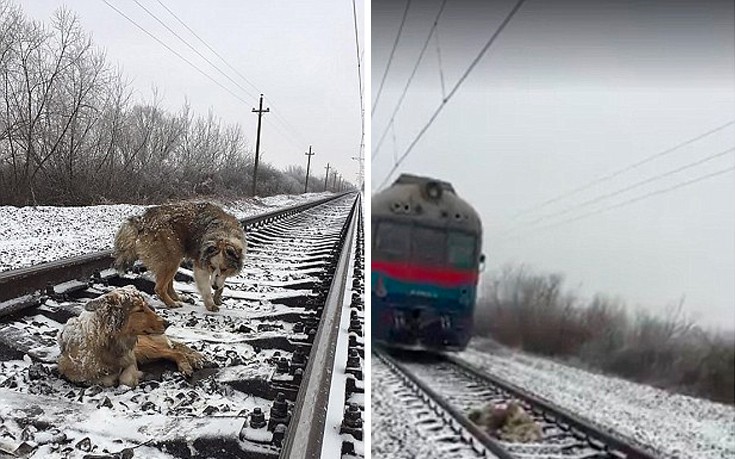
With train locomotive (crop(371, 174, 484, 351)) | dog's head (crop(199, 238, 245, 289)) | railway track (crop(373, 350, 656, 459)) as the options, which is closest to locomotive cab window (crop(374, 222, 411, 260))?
train locomotive (crop(371, 174, 484, 351))

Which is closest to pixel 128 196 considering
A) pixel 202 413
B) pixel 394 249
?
pixel 202 413

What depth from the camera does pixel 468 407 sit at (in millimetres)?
664

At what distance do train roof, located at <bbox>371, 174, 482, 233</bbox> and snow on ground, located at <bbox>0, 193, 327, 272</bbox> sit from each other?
0.53 meters

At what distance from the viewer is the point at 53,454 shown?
735 mm

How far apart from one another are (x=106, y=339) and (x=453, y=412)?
54 cm

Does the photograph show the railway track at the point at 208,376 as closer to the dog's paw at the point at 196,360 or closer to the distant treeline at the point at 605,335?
the dog's paw at the point at 196,360

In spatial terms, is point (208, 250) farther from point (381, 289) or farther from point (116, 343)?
point (381, 289)

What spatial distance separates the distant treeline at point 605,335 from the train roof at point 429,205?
0.06m

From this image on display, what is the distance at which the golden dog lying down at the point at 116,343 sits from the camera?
93 cm

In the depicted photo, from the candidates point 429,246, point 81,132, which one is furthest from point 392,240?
point 81,132

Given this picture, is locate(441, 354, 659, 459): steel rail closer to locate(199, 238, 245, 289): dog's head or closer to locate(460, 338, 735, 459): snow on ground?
locate(460, 338, 735, 459): snow on ground

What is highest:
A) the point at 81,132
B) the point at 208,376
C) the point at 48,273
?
the point at 81,132

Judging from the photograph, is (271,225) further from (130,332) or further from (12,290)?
(12,290)

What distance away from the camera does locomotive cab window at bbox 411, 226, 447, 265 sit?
54 cm
